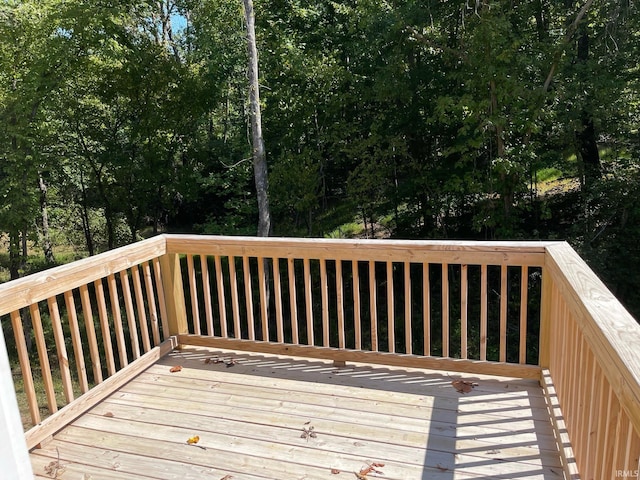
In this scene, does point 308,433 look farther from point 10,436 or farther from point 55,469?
point 10,436

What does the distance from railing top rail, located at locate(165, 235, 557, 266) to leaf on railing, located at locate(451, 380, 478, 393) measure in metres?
0.74

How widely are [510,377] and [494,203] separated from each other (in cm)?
588

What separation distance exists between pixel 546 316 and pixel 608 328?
4.79ft

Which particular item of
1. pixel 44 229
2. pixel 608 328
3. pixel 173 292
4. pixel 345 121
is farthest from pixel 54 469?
pixel 44 229

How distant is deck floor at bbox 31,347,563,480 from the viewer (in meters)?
2.37

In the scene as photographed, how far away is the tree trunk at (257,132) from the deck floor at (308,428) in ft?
19.2

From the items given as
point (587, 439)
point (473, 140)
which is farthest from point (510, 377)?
point (473, 140)

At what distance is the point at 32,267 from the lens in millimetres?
11406

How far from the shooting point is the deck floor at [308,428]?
2371 millimetres

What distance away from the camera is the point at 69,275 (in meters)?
2.89

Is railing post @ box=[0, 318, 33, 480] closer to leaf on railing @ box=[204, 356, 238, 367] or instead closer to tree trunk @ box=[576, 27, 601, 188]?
leaf on railing @ box=[204, 356, 238, 367]

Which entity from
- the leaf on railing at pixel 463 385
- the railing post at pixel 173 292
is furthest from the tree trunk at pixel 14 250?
the leaf on railing at pixel 463 385

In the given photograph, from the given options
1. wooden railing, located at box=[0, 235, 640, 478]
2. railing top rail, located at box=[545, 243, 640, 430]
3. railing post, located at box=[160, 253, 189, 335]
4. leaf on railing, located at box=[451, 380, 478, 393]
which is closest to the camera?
railing top rail, located at box=[545, 243, 640, 430]

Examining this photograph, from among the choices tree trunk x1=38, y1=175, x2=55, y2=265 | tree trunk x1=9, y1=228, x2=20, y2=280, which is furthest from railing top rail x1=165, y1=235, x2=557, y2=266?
tree trunk x1=38, y1=175, x2=55, y2=265
